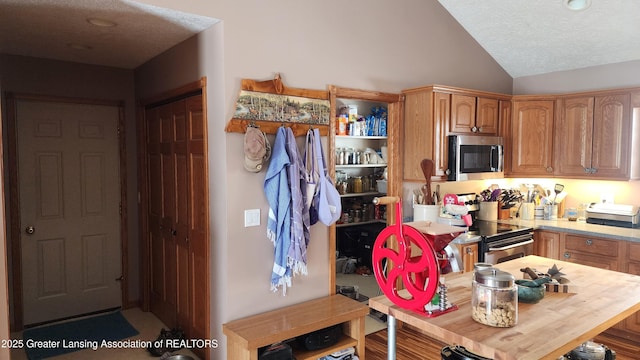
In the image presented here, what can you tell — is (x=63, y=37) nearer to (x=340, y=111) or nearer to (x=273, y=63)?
(x=273, y=63)

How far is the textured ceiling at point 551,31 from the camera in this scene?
3.71 meters

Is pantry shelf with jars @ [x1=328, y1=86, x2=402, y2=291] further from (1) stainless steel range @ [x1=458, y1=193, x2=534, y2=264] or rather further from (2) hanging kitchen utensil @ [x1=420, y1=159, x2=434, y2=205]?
(1) stainless steel range @ [x1=458, y1=193, x2=534, y2=264]

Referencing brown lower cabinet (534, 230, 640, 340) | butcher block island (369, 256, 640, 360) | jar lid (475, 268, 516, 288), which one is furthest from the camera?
brown lower cabinet (534, 230, 640, 340)

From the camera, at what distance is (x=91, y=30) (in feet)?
10.3

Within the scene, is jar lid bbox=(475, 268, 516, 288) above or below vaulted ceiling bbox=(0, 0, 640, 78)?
below

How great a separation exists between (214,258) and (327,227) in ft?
2.93

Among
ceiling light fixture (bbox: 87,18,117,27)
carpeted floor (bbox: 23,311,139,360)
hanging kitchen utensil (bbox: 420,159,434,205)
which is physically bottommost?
carpeted floor (bbox: 23,311,139,360)

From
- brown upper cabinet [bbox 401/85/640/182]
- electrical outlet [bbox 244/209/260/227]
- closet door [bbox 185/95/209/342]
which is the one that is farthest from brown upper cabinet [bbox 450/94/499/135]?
closet door [bbox 185/95/209/342]

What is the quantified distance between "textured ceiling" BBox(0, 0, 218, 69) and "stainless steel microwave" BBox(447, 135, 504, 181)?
2301mm

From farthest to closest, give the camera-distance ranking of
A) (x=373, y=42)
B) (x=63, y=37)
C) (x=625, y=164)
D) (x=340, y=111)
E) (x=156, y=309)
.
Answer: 1. (x=340, y=111)
2. (x=156, y=309)
3. (x=625, y=164)
4. (x=373, y=42)
5. (x=63, y=37)

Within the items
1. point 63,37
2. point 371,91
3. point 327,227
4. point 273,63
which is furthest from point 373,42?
point 63,37

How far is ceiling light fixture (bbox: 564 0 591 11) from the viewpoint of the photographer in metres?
3.56

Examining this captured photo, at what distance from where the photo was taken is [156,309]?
4.25m

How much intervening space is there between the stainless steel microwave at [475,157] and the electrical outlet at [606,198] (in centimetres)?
106
